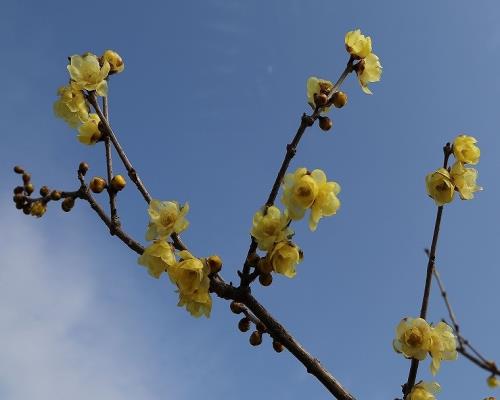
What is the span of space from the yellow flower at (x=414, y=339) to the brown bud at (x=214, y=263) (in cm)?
120

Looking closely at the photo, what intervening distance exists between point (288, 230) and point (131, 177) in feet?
3.77

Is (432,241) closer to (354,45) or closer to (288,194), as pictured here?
(288,194)

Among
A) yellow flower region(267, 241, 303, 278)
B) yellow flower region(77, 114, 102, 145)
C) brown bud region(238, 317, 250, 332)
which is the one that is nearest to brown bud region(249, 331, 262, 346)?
brown bud region(238, 317, 250, 332)

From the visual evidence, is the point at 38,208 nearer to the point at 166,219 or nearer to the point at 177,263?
the point at 166,219

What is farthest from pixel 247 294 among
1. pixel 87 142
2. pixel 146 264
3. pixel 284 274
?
pixel 87 142

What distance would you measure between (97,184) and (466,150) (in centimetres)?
238

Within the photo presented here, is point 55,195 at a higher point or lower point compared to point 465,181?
lower

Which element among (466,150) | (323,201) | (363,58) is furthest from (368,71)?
(323,201)

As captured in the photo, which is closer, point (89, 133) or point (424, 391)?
point (424, 391)

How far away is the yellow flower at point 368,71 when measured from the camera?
144 inches

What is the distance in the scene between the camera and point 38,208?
11.6ft

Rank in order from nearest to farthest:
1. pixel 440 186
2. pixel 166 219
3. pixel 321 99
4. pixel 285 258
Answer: pixel 285 258 → pixel 166 219 → pixel 321 99 → pixel 440 186

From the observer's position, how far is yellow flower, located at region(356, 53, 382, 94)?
12.0ft

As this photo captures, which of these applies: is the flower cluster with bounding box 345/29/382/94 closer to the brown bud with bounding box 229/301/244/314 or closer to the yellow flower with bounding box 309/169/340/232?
the yellow flower with bounding box 309/169/340/232
